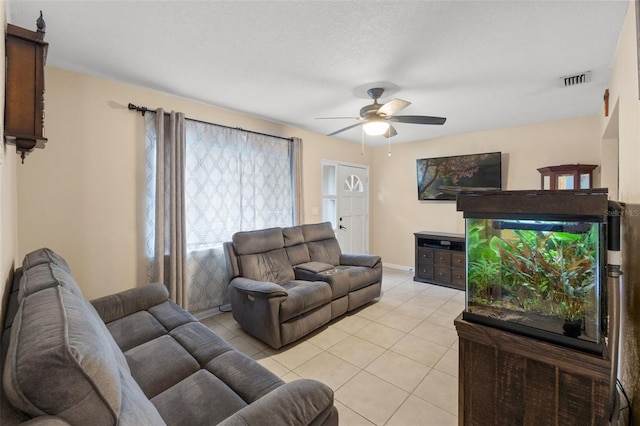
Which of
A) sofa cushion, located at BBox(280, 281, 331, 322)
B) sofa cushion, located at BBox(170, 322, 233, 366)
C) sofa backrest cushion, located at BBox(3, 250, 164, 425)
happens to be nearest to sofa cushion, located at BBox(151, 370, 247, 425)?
sofa cushion, located at BBox(170, 322, 233, 366)

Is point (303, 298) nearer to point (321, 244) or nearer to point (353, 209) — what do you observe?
point (321, 244)

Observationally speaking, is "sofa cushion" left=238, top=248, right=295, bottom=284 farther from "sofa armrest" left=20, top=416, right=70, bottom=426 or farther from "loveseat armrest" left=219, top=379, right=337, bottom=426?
"sofa armrest" left=20, top=416, right=70, bottom=426

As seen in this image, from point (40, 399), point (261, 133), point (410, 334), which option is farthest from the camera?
point (261, 133)

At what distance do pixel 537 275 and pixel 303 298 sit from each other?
6.39ft

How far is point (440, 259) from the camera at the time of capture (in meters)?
4.41

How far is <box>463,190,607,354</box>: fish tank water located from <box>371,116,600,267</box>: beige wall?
362 centimetres

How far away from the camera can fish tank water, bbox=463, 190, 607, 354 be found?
0.99 meters

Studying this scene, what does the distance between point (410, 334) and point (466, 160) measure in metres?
3.06

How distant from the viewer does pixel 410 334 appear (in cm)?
278

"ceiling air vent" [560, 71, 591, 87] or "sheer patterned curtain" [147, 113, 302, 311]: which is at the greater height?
"ceiling air vent" [560, 71, 591, 87]

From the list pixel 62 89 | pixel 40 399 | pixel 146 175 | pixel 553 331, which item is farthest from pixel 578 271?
pixel 62 89

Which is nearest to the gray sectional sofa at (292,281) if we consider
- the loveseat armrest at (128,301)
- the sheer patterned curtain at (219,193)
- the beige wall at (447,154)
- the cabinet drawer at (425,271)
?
the sheer patterned curtain at (219,193)

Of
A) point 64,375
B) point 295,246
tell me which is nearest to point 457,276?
point 295,246

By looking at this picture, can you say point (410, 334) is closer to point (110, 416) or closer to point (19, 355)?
point (110, 416)
